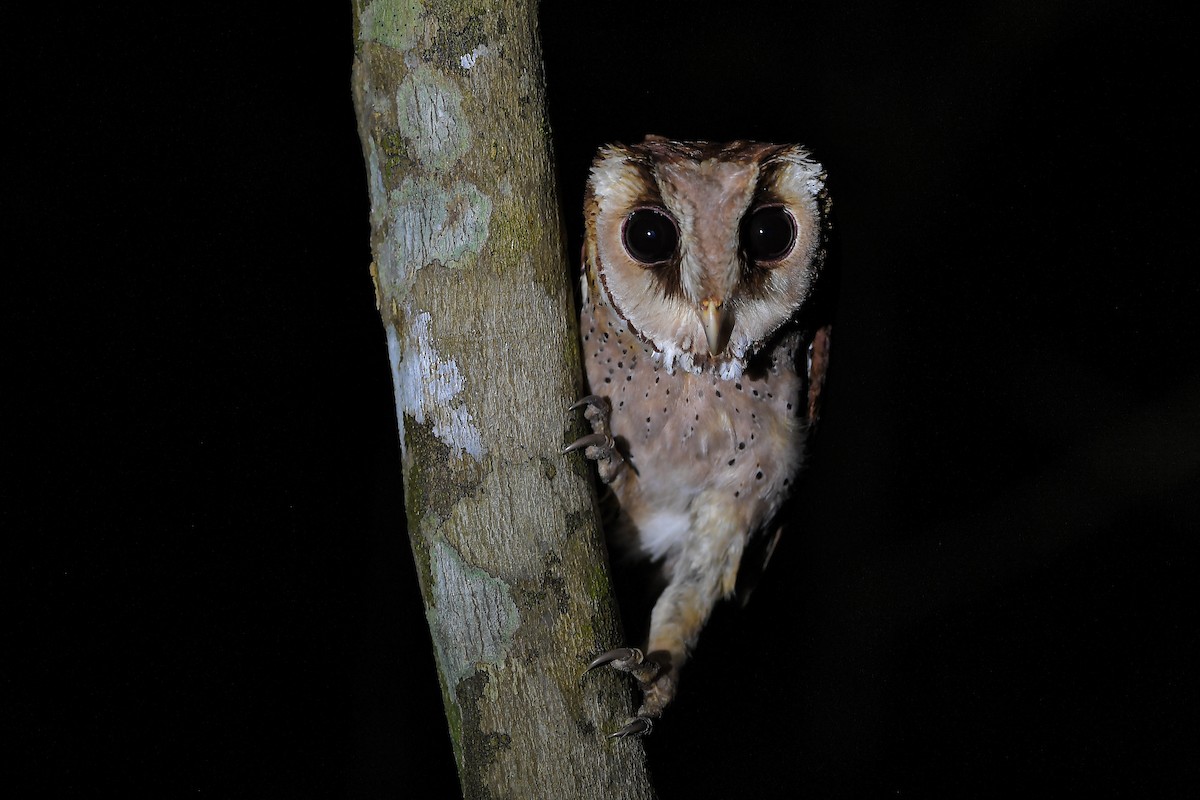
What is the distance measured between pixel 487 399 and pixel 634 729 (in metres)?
0.41

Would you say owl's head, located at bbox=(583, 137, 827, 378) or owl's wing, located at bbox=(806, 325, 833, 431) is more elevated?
owl's head, located at bbox=(583, 137, 827, 378)

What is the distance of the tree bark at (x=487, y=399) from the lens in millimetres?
908

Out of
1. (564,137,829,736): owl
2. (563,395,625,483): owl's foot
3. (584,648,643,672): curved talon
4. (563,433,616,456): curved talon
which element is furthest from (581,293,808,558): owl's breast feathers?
(584,648,643,672): curved talon

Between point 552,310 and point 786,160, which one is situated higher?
point 786,160

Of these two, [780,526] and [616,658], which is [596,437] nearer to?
[616,658]

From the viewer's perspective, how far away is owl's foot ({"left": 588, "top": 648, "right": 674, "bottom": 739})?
939mm

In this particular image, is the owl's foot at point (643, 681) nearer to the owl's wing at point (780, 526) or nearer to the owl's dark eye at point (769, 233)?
the owl's wing at point (780, 526)

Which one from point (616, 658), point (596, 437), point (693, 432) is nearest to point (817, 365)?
point (693, 432)

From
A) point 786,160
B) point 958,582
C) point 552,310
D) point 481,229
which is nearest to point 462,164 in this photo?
point 481,229

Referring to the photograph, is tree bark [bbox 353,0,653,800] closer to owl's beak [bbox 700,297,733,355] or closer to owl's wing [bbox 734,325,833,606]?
owl's beak [bbox 700,297,733,355]

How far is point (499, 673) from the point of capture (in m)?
0.91

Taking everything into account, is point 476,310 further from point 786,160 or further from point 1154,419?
point 1154,419

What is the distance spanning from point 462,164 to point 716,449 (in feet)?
2.03

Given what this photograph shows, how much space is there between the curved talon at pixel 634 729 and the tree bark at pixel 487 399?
14 millimetres
